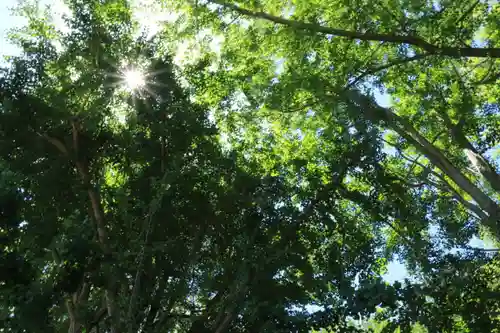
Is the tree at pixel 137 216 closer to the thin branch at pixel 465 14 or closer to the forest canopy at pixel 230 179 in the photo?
the forest canopy at pixel 230 179

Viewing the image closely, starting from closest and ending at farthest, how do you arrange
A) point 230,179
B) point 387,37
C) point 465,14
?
point 230,179 < point 387,37 < point 465,14

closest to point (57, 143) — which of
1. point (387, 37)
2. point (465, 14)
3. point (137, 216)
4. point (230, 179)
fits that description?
point (137, 216)

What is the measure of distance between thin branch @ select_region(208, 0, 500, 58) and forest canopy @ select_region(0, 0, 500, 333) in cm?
4

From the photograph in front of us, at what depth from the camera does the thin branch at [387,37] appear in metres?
7.23

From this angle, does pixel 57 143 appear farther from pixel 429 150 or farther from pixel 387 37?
pixel 429 150

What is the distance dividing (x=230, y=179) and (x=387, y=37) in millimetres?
4188

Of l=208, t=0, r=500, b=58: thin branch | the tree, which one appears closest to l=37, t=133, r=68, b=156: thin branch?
the tree

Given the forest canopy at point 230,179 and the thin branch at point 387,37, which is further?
the thin branch at point 387,37

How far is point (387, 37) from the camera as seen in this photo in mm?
7457

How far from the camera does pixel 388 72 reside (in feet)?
34.0

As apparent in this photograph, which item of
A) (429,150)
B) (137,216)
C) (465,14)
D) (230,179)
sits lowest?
(137,216)

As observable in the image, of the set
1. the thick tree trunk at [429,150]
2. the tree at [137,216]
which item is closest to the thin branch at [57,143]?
the tree at [137,216]

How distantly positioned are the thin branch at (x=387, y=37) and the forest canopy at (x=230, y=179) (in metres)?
0.04

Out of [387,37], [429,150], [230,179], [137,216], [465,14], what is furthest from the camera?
[429,150]
